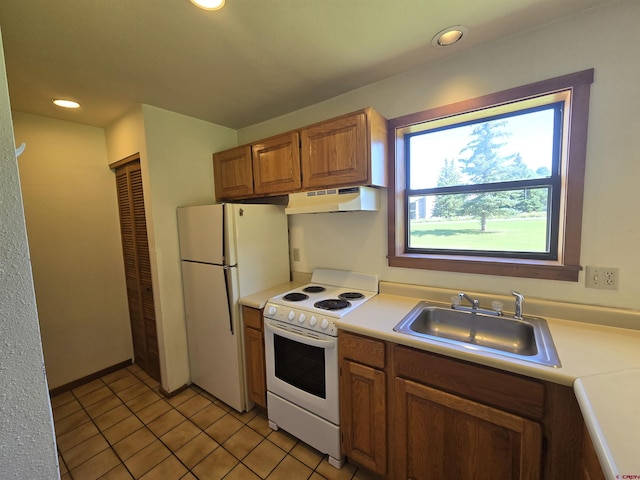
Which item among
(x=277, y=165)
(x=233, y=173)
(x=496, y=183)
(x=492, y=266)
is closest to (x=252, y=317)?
(x=277, y=165)

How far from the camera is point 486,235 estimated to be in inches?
70.0

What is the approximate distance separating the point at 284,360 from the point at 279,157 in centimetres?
151

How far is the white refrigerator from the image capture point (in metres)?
2.03

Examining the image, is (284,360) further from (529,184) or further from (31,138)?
(31,138)

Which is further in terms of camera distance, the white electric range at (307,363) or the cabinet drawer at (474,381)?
the white electric range at (307,363)

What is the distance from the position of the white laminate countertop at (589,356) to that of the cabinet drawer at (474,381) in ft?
0.18

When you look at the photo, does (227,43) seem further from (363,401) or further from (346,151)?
(363,401)

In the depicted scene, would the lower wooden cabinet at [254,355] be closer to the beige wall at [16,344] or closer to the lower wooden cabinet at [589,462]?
the beige wall at [16,344]

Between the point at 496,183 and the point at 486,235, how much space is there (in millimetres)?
338

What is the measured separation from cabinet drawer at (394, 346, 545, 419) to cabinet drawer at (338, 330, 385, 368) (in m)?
0.09

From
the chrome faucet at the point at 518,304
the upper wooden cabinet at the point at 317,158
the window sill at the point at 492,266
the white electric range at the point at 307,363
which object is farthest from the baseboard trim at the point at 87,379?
the chrome faucet at the point at 518,304

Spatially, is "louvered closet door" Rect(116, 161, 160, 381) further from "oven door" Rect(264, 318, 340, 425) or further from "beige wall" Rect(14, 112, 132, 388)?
"oven door" Rect(264, 318, 340, 425)

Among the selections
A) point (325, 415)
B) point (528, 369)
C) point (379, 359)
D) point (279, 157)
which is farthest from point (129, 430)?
→ point (528, 369)

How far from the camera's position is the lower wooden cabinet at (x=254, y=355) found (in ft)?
6.51
